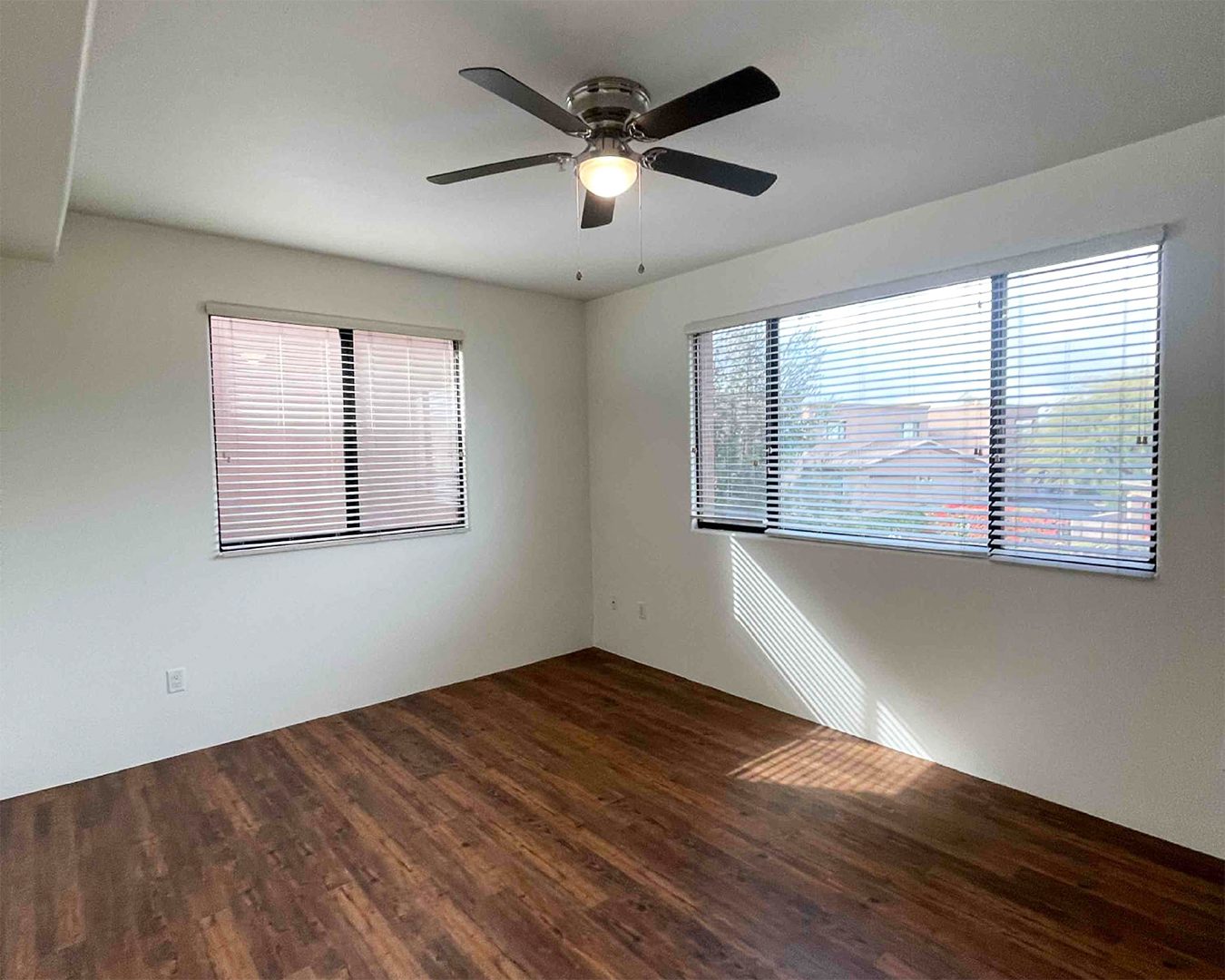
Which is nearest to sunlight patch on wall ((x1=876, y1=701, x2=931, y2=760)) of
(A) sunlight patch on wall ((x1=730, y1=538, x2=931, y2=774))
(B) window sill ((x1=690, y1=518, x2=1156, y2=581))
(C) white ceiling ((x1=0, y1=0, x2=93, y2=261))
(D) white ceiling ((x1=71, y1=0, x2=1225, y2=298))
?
(A) sunlight patch on wall ((x1=730, y1=538, x2=931, y2=774))

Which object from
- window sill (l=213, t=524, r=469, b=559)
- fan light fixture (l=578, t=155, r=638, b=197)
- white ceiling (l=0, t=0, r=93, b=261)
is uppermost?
white ceiling (l=0, t=0, r=93, b=261)

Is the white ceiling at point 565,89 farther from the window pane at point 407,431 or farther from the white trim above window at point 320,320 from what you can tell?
the window pane at point 407,431

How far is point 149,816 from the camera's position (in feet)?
9.07

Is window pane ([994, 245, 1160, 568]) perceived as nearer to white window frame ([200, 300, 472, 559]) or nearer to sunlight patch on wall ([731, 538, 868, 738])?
sunlight patch on wall ([731, 538, 868, 738])

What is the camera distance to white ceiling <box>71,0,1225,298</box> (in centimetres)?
170

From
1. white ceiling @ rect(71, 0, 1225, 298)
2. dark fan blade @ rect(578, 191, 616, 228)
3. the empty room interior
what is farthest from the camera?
dark fan blade @ rect(578, 191, 616, 228)

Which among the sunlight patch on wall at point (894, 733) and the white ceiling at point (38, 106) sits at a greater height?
the white ceiling at point (38, 106)

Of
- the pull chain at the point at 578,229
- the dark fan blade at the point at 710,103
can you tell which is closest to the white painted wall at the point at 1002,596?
the pull chain at the point at 578,229

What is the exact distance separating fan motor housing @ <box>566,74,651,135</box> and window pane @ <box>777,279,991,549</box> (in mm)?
1781

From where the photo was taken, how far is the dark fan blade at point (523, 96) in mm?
1515

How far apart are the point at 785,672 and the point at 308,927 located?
8.34 ft

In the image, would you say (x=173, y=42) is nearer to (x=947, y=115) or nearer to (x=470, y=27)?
(x=470, y=27)

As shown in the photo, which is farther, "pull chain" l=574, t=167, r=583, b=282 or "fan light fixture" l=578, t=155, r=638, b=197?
"pull chain" l=574, t=167, r=583, b=282

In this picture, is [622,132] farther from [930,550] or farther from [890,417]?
[930,550]
